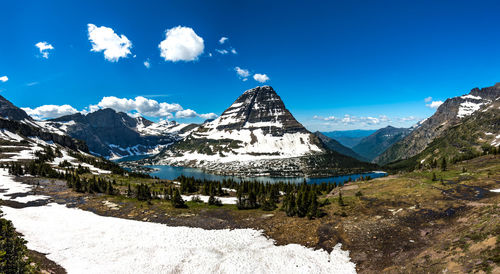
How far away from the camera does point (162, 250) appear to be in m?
29.4

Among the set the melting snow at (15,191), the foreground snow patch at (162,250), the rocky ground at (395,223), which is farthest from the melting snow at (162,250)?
the melting snow at (15,191)

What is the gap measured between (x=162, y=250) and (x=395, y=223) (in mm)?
34326

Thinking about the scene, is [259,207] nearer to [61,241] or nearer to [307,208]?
[307,208]

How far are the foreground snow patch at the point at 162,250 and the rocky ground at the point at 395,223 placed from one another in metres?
2.94

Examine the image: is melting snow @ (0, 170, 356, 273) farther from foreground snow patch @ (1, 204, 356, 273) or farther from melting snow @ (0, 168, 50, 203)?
melting snow @ (0, 168, 50, 203)

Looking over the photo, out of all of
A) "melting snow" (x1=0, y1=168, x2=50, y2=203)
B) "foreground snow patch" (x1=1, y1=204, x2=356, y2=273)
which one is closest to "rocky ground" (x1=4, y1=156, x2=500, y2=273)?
"foreground snow patch" (x1=1, y1=204, x2=356, y2=273)

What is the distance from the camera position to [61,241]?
3120cm

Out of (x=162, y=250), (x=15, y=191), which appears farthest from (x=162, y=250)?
(x=15, y=191)

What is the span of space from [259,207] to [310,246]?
24.9 meters

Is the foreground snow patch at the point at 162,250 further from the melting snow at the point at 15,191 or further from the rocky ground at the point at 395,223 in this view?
the melting snow at the point at 15,191

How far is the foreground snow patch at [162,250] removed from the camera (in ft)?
83.0

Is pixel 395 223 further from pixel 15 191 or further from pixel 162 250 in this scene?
pixel 15 191

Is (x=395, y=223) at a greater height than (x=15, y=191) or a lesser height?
lesser

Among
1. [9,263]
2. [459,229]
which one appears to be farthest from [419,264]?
[9,263]
